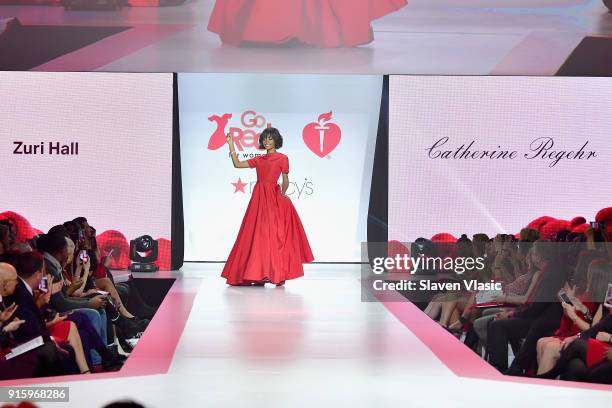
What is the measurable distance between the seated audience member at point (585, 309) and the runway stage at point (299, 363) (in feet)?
1.02

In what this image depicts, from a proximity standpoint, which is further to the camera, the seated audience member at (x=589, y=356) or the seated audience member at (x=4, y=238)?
the seated audience member at (x=4, y=238)

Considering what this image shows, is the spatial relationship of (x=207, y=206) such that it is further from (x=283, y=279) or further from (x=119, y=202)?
(x=283, y=279)

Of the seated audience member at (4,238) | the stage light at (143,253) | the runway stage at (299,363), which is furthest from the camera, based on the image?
the stage light at (143,253)

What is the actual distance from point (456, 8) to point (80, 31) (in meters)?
2.58

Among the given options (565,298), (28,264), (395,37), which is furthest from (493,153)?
(28,264)

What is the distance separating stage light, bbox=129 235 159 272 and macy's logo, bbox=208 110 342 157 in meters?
1.42

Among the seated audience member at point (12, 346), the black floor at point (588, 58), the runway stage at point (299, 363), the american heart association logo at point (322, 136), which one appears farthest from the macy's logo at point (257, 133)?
the seated audience member at point (12, 346)

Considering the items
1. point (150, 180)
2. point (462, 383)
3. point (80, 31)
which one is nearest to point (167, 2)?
point (80, 31)

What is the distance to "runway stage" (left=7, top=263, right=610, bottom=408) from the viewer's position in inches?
133

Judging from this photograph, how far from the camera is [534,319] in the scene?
172 inches

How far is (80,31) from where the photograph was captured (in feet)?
21.5

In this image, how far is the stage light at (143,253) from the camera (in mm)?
7312

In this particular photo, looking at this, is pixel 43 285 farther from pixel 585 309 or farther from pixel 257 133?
pixel 257 133

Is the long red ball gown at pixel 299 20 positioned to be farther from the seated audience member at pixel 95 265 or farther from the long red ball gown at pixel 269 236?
the seated audience member at pixel 95 265
